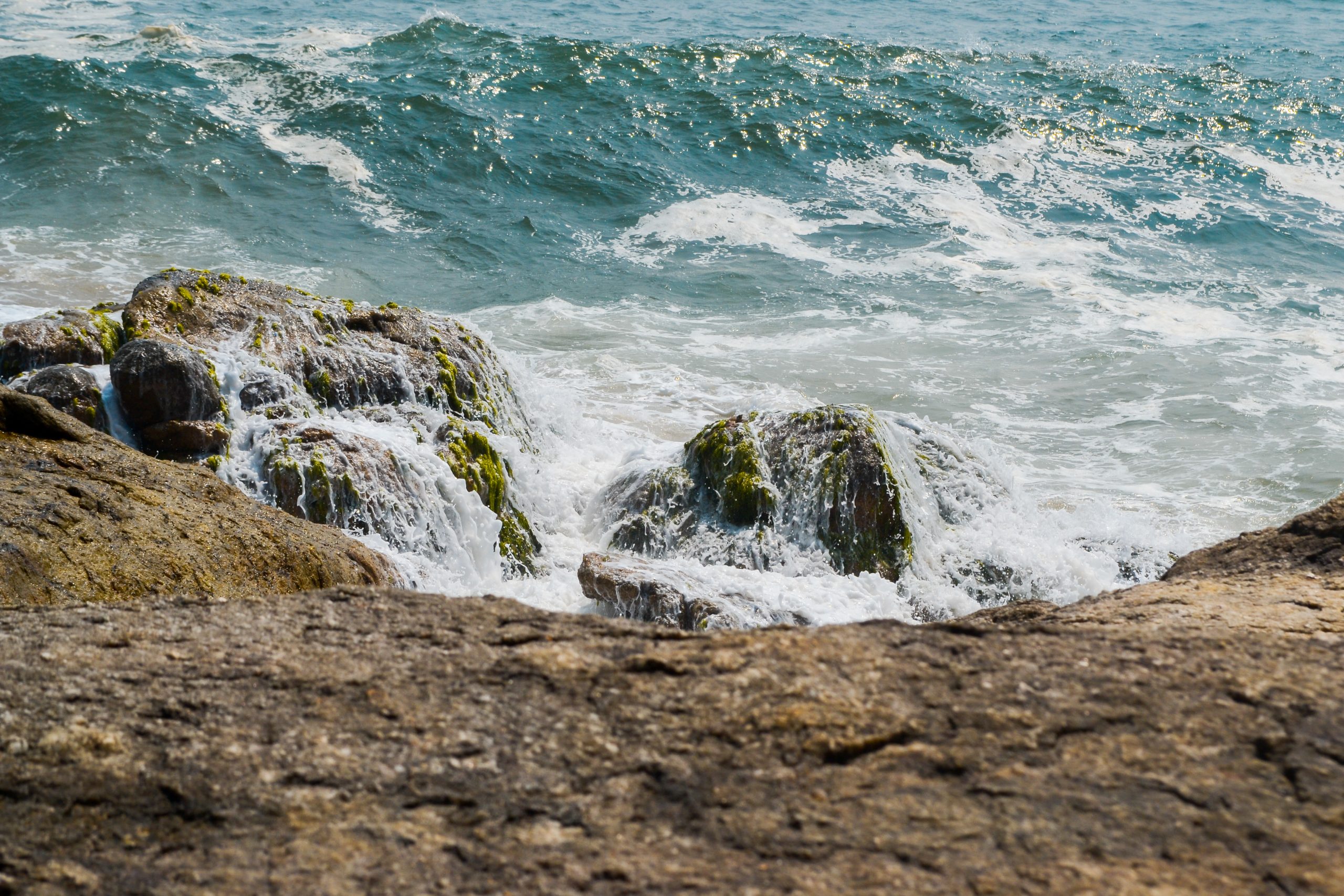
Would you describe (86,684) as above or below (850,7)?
below

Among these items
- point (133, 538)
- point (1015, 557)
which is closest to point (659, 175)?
point (1015, 557)

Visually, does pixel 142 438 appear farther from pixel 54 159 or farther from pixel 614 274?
pixel 54 159

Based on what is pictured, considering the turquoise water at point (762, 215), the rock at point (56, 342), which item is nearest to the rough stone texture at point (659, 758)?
the rock at point (56, 342)

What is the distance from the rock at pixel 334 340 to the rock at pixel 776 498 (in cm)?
151

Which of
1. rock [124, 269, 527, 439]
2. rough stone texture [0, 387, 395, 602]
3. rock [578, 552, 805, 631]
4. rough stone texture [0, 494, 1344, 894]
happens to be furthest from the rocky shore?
rock [124, 269, 527, 439]

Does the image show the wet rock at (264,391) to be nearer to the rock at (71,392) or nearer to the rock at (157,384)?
the rock at (157,384)

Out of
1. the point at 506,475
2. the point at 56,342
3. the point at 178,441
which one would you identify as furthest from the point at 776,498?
the point at 56,342

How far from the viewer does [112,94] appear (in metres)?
20.5

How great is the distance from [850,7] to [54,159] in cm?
2670

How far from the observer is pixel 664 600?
6906mm

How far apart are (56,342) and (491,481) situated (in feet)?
9.93

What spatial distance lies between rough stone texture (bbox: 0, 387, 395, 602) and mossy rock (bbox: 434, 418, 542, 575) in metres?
1.59

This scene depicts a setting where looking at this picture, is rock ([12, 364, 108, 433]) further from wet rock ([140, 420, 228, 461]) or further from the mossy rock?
the mossy rock

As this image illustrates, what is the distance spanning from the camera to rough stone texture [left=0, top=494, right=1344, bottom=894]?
2186 millimetres
